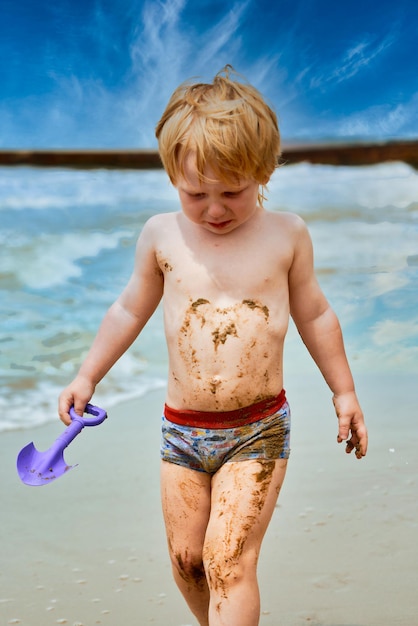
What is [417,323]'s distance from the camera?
19.4 feet

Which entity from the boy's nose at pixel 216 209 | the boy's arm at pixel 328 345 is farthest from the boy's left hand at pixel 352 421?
the boy's nose at pixel 216 209

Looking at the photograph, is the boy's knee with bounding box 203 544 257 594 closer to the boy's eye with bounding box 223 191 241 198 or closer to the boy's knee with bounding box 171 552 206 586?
the boy's knee with bounding box 171 552 206 586

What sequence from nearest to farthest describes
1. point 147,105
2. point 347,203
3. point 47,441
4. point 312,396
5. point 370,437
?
1. point 370,437
2. point 47,441
3. point 312,396
4. point 347,203
5. point 147,105

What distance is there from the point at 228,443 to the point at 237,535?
22cm

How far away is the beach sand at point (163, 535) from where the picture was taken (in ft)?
9.61

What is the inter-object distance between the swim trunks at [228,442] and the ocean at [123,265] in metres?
2.39

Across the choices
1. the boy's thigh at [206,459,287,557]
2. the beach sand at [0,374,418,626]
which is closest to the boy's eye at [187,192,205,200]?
the boy's thigh at [206,459,287,557]

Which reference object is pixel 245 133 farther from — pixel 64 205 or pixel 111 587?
pixel 64 205

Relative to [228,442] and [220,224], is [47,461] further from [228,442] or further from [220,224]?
[220,224]

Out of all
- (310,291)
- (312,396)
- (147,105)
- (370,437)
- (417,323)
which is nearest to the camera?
(310,291)

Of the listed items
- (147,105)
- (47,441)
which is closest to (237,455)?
(47,441)

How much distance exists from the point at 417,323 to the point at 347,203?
2973 mm

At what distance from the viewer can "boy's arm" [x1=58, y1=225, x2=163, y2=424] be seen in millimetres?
2488

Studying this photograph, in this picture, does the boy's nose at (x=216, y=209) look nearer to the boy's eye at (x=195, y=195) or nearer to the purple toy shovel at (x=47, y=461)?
the boy's eye at (x=195, y=195)
